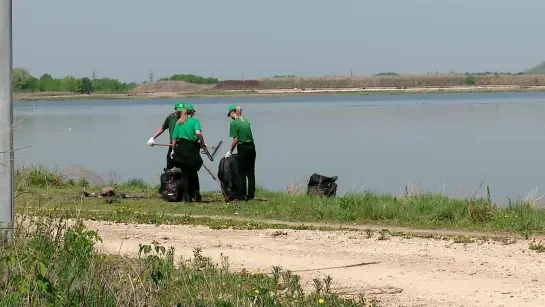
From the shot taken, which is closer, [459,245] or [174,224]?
[459,245]

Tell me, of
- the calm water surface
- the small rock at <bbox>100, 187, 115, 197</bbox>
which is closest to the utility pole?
the calm water surface

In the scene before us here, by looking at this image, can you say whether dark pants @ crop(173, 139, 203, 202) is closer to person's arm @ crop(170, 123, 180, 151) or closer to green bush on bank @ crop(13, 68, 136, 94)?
person's arm @ crop(170, 123, 180, 151)

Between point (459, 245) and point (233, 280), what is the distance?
11.7ft

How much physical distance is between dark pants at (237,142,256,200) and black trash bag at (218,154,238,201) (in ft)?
0.32

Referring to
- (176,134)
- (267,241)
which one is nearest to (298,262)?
(267,241)

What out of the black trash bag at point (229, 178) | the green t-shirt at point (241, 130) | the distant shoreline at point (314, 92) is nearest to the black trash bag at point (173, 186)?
the black trash bag at point (229, 178)

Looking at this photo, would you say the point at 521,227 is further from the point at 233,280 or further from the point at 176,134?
the point at 176,134

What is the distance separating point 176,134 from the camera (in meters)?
18.7

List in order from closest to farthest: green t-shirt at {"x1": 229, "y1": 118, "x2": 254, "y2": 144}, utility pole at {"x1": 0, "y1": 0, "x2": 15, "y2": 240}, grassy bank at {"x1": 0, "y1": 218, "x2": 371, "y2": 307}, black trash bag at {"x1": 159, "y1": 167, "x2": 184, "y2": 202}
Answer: grassy bank at {"x1": 0, "y1": 218, "x2": 371, "y2": 307} → utility pole at {"x1": 0, "y1": 0, "x2": 15, "y2": 240} → green t-shirt at {"x1": 229, "y1": 118, "x2": 254, "y2": 144} → black trash bag at {"x1": 159, "y1": 167, "x2": 184, "y2": 202}

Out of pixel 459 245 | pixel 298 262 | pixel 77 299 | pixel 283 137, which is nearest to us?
pixel 77 299

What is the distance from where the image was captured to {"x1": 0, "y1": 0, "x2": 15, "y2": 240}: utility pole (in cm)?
1056

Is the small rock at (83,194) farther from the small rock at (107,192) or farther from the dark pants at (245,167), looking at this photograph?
the dark pants at (245,167)

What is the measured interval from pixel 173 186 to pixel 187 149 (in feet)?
2.26

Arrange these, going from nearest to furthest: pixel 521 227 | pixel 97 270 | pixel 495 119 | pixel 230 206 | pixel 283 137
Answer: pixel 97 270 < pixel 521 227 < pixel 230 206 < pixel 283 137 < pixel 495 119
